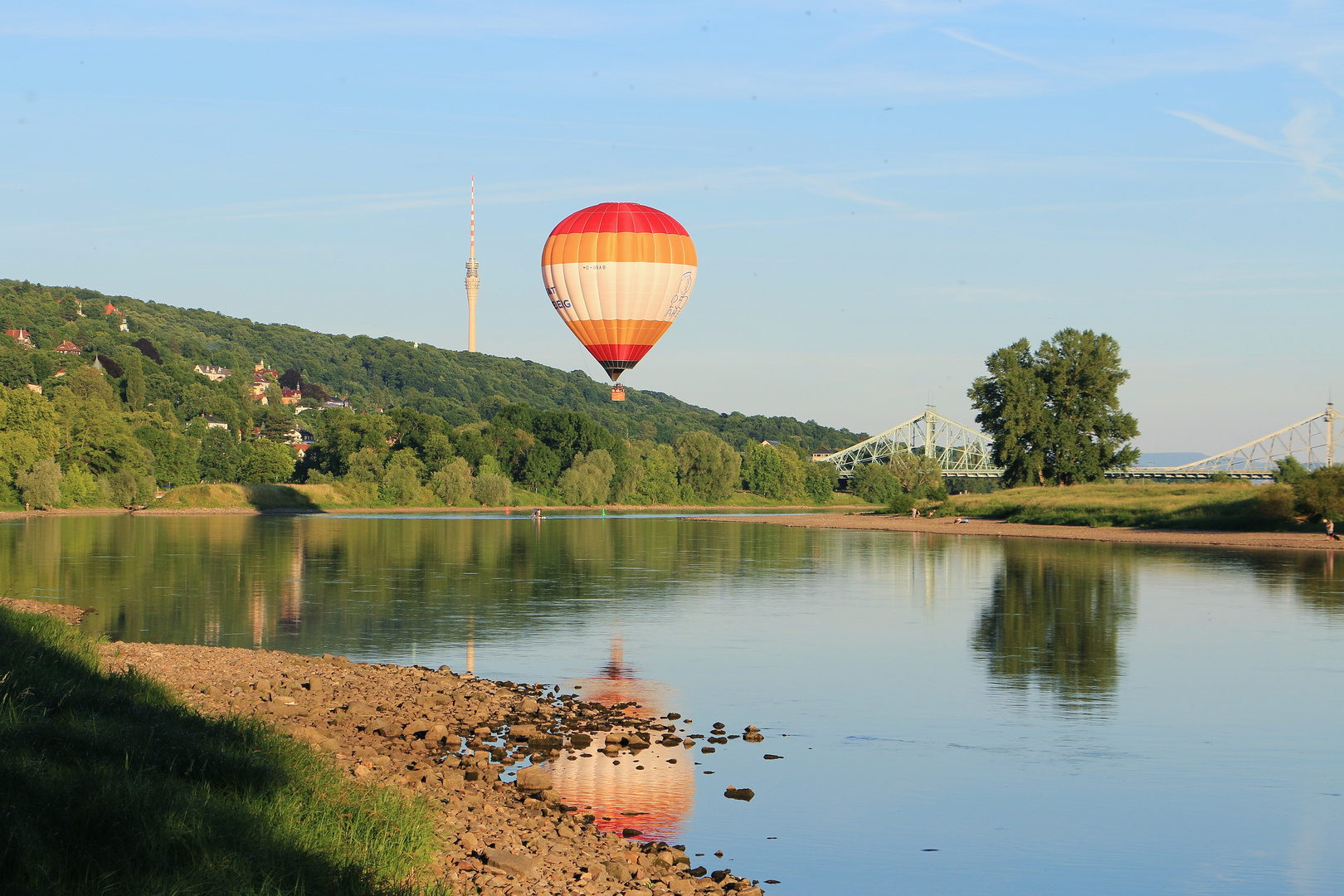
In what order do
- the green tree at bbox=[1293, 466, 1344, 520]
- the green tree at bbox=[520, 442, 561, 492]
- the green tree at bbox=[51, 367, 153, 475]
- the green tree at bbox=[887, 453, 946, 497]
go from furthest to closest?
the green tree at bbox=[887, 453, 946, 497]
the green tree at bbox=[520, 442, 561, 492]
the green tree at bbox=[51, 367, 153, 475]
the green tree at bbox=[1293, 466, 1344, 520]

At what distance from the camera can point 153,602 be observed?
29609 millimetres

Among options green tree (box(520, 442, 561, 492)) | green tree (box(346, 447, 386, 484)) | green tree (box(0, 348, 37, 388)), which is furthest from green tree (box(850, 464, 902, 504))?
green tree (box(0, 348, 37, 388))

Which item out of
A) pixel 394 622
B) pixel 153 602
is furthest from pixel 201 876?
pixel 153 602

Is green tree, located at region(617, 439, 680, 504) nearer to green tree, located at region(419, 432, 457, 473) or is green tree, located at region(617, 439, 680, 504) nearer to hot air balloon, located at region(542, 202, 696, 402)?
green tree, located at region(419, 432, 457, 473)

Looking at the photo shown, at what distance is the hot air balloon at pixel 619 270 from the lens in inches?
2213

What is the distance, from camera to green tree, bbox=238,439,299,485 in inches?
4604

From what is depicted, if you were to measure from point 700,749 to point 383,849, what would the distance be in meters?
6.72

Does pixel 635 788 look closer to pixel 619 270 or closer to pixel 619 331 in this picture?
pixel 619 270

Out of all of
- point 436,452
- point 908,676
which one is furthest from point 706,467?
point 908,676

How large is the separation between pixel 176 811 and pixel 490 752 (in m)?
6.28

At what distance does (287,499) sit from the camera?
10862 centimetres

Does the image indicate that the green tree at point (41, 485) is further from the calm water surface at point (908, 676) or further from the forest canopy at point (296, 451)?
the calm water surface at point (908, 676)

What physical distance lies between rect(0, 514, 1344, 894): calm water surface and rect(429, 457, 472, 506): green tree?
64.9m

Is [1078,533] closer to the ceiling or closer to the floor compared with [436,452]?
closer to the floor
